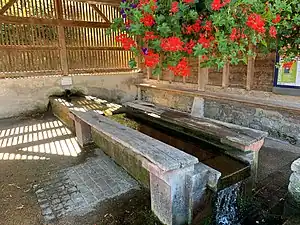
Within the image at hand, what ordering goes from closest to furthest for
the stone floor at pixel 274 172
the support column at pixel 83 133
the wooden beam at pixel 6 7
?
the stone floor at pixel 274 172
the support column at pixel 83 133
the wooden beam at pixel 6 7

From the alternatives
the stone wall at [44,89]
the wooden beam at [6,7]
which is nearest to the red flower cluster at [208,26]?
the stone wall at [44,89]

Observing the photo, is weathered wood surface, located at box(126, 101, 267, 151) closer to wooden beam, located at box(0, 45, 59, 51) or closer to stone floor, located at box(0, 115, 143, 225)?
stone floor, located at box(0, 115, 143, 225)

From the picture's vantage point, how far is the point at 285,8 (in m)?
1.72

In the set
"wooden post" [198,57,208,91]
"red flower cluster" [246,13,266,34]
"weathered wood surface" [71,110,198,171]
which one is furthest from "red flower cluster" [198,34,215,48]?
"wooden post" [198,57,208,91]

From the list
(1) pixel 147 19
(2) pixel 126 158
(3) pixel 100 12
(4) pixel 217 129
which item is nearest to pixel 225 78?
(4) pixel 217 129

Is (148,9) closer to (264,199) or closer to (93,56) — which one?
(264,199)

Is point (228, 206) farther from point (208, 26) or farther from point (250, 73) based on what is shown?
point (250, 73)

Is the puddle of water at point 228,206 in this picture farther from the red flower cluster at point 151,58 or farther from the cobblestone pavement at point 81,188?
the red flower cluster at point 151,58

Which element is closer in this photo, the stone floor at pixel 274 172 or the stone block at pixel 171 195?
the stone block at pixel 171 195

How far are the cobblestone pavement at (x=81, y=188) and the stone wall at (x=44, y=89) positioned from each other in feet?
11.5

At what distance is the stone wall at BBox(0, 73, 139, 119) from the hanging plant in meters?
4.66

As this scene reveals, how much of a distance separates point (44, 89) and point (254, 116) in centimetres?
486

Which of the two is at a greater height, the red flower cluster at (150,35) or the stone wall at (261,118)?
the red flower cluster at (150,35)

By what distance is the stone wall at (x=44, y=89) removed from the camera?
5.44 m
